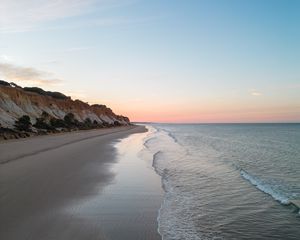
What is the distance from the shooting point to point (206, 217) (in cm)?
788

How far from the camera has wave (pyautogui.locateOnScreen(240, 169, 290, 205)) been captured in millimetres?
9832

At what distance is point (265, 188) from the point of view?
11609mm

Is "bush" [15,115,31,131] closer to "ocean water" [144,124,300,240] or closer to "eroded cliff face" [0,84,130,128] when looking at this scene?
"eroded cliff face" [0,84,130,128]

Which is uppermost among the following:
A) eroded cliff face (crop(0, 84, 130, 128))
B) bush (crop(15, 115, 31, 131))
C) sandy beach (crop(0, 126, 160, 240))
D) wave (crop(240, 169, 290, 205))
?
eroded cliff face (crop(0, 84, 130, 128))

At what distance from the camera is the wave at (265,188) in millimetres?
9832

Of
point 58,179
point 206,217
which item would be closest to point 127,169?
point 58,179

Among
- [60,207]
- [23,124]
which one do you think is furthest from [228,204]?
[23,124]

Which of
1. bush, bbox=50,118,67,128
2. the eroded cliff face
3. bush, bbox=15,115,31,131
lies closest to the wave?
bush, bbox=15,115,31,131

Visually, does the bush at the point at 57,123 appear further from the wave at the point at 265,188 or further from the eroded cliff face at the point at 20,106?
the wave at the point at 265,188

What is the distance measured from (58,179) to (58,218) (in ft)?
15.0

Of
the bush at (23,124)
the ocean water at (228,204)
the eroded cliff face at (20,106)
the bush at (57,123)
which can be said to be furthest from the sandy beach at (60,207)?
the bush at (57,123)

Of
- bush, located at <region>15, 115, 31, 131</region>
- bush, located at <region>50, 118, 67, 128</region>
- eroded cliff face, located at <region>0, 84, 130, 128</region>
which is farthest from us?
bush, located at <region>50, 118, 67, 128</region>

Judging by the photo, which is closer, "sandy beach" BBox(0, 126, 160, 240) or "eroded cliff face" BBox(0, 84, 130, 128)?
"sandy beach" BBox(0, 126, 160, 240)

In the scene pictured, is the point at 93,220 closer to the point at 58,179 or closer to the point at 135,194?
the point at 135,194
